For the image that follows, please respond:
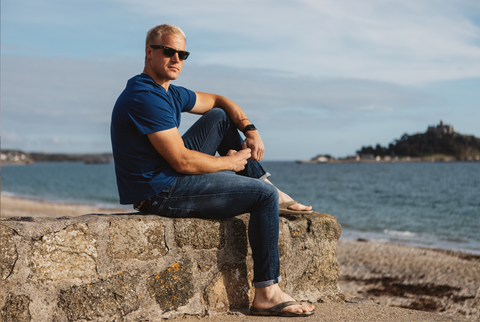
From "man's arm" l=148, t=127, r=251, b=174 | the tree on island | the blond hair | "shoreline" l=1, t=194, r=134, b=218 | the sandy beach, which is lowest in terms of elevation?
"shoreline" l=1, t=194, r=134, b=218

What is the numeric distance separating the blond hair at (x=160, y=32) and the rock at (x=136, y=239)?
1183 millimetres

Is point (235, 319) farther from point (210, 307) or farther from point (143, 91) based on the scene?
point (143, 91)

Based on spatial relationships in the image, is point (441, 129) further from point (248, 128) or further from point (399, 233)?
point (248, 128)

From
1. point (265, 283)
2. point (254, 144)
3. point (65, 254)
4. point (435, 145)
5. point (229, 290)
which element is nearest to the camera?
point (65, 254)

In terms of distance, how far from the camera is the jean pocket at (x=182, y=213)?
105 inches

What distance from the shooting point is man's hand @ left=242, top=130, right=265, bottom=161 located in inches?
118

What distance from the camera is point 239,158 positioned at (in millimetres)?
2842

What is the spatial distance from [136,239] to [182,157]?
0.59 metres

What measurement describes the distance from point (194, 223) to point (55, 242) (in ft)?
2.73

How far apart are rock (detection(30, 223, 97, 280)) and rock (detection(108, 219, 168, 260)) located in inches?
5.0

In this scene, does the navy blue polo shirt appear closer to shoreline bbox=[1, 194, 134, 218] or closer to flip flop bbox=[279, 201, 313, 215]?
flip flop bbox=[279, 201, 313, 215]

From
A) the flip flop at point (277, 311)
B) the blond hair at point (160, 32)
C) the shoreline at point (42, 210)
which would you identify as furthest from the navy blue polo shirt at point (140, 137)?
the shoreline at point (42, 210)

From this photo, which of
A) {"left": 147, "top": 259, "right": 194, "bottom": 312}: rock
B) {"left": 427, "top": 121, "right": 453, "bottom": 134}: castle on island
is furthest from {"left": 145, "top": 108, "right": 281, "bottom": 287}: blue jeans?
{"left": 427, "top": 121, "right": 453, "bottom": 134}: castle on island

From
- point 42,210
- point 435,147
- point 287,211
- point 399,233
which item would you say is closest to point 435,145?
point 435,147
